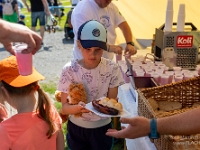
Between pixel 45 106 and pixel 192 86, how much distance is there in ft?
2.73

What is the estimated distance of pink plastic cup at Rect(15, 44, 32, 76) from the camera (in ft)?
3.71

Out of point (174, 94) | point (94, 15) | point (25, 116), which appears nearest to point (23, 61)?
point (25, 116)

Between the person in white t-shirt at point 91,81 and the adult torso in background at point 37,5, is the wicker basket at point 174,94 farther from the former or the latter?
the adult torso in background at point 37,5

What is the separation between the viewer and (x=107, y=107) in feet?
4.85

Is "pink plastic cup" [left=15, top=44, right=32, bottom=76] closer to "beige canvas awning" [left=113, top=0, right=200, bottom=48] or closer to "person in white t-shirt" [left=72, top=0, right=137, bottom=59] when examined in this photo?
Answer: "person in white t-shirt" [left=72, top=0, right=137, bottom=59]

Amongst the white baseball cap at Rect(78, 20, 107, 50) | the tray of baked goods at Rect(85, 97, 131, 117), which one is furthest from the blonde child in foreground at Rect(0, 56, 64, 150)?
the white baseball cap at Rect(78, 20, 107, 50)

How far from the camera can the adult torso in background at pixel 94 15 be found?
2266 mm

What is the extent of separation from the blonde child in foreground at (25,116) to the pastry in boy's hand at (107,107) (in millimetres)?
224

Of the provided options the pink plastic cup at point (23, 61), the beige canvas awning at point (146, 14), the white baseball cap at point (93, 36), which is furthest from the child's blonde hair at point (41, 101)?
the beige canvas awning at point (146, 14)

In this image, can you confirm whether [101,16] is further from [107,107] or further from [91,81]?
[107,107]

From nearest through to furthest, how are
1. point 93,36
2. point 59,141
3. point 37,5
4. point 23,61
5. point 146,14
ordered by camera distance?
point 23,61
point 59,141
point 93,36
point 146,14
point 37,5

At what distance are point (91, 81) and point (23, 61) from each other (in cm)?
61

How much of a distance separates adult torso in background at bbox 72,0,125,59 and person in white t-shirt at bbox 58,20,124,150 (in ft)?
1.59

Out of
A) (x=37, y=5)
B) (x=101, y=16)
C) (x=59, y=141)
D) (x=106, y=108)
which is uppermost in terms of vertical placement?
(x=37, y=5)
